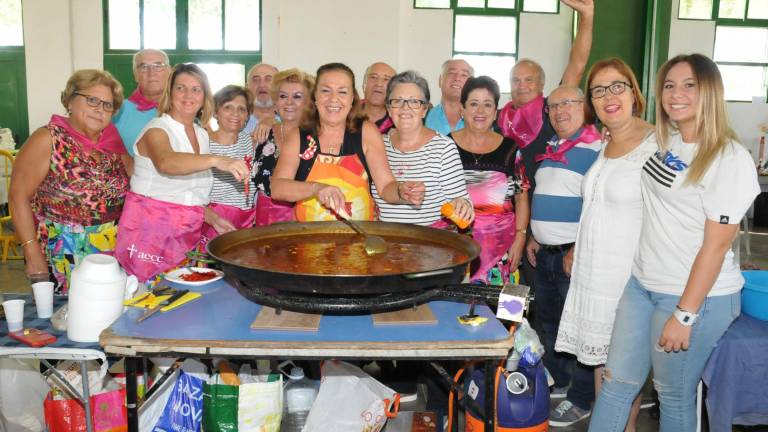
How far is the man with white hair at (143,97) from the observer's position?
3.55m

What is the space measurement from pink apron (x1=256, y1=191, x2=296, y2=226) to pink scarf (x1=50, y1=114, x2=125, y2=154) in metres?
0.79

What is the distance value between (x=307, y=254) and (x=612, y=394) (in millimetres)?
1308

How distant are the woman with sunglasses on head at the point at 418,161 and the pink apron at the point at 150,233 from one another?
0.93 m

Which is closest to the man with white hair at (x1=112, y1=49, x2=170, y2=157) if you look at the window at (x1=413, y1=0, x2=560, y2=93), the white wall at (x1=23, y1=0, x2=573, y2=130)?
the white wall at (x1=23, y1=0, x2=573, y2=130)

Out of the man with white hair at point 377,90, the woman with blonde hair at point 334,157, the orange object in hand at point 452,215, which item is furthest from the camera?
the man with white hair at point 377,90

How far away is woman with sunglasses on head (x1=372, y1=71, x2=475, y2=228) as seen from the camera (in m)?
2.83

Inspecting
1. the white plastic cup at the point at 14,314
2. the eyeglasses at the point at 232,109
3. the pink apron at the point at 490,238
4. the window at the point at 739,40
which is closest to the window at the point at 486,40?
the window at the point at 739,40

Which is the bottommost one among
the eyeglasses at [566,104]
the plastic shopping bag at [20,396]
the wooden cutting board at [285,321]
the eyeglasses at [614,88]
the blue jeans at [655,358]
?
the plastic shopping bag at [20,396]

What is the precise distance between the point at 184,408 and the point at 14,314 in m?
0.69

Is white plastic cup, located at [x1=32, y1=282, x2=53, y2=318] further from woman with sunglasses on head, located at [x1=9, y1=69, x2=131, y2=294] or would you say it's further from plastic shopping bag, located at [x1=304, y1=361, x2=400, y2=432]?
plastic shopping bag, located at [x1=304, y1=361, x2=400, y2=432]

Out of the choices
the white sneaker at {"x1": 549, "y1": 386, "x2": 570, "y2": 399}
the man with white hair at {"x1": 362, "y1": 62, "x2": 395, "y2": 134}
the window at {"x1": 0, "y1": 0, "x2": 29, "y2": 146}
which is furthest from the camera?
the window at {"x1": 0, "y1": 0, "x2": 29, "y2": 146}

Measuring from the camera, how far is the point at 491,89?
3.21 m

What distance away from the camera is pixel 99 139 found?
296 cm

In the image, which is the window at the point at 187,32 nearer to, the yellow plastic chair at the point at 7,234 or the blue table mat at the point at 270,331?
the yellow plastic chair at the point at 7,234
